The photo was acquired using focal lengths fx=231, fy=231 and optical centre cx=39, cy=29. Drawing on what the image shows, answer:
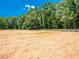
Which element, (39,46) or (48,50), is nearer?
(48,50)

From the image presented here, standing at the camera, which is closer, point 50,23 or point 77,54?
point 77,54

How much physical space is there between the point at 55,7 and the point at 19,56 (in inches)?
2479

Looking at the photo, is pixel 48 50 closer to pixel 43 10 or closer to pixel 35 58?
pixel 35 58

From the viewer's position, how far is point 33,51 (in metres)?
14.0

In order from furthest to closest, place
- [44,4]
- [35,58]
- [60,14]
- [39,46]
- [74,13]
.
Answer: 1. [44,4]
2. [60,14]
3. [74,13]
4. [39,46]
5. [35,58]

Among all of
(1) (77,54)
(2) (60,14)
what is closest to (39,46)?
(1) (77,54)

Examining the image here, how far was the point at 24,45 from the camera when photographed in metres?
15.7

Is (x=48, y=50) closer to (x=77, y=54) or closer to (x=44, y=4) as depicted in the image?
(x=77, y=54)

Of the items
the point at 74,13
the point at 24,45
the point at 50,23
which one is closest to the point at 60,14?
the point at 50,23

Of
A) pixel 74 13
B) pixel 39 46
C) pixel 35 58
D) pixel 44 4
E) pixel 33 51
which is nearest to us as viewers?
pixel 35 58

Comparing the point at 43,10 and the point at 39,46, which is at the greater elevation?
the point at 43,10

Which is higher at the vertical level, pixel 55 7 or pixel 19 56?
pixel 55 7

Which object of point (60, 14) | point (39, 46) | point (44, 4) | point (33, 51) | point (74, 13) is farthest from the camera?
point (44, 4)

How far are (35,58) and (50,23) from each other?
61324mm
